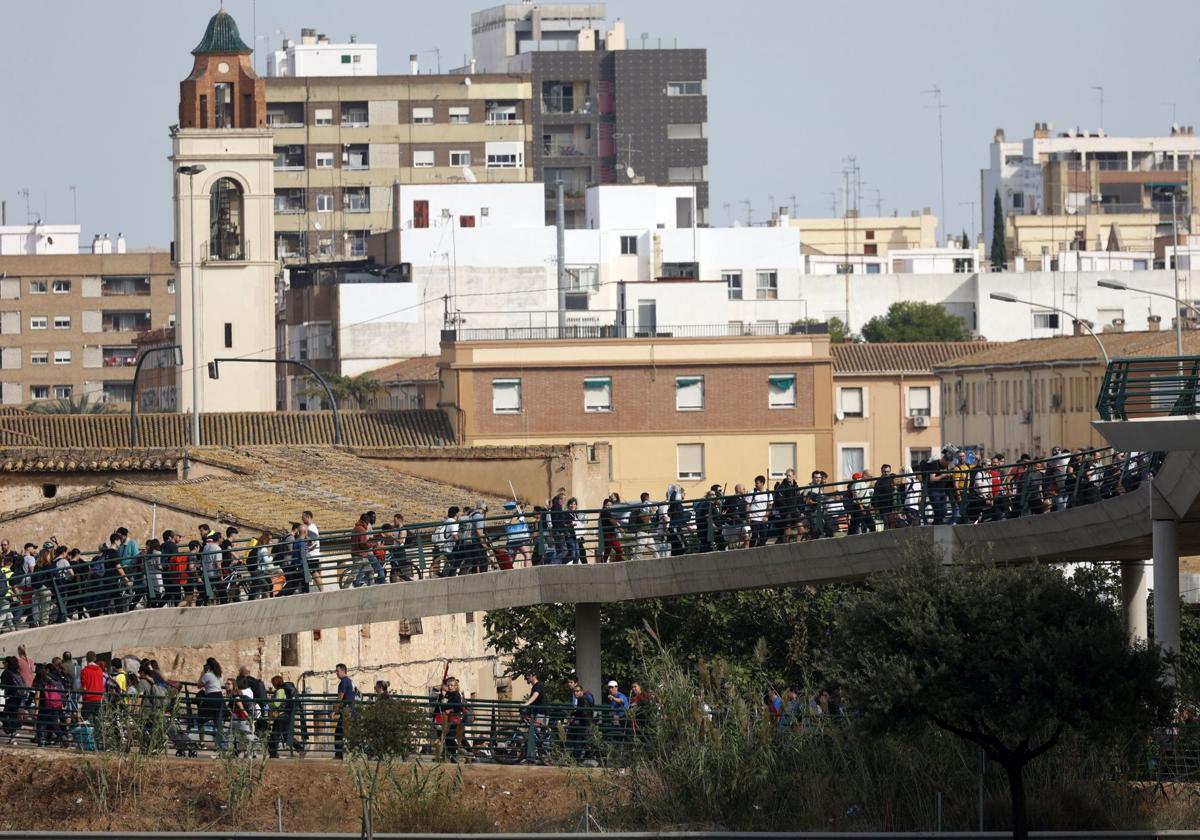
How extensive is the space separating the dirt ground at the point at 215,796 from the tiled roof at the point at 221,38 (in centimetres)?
6469

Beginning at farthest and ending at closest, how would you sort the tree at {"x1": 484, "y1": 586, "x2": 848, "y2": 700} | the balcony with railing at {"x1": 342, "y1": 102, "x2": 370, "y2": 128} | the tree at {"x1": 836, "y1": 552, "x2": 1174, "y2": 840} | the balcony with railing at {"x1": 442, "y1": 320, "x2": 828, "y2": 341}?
the balcony with railing at {"x1": 342, "y1": 102, "x2": 370, "y2": 128} < the balcony with railing at {"x1": 442, "y1": 320, "x2": 828, "y2": 341} < the tree at {"x1": 484, "y1": 586, "x2": 848, "y2": 700} < the tree at {"x1": 836, "y1": 552, "x2": 1174, "y2": 840}

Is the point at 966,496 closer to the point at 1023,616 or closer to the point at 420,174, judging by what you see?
the point at 1023,616

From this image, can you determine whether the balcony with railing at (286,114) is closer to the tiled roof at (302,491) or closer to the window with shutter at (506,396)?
the window with shutter at (506,396)

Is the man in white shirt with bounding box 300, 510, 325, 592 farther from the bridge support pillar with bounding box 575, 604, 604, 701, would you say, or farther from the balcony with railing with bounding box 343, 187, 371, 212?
the balcony with railing with bounding box 343, 187, 371, 212

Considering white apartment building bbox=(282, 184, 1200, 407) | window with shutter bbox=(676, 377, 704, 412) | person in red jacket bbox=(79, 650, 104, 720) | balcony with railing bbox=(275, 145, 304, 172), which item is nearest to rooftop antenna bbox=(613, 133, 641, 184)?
balcony with railing bbox=(275, 145, 304, 172)

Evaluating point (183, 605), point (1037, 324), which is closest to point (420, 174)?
point (1037, 324)

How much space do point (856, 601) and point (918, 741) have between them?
2499 millimetres

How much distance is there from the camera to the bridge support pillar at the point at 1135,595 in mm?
35000

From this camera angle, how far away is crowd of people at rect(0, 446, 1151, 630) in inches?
1246

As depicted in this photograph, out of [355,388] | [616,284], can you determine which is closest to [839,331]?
[616,284]

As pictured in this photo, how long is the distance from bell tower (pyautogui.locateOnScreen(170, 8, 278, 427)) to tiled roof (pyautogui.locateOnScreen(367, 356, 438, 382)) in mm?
5905

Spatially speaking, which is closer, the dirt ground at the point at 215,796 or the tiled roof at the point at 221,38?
the dirt ground at the point at 215,796

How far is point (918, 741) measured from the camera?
27.6 m

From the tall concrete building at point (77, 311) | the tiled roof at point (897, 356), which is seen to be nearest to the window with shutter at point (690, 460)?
the tiled roof at point (897, 356)
